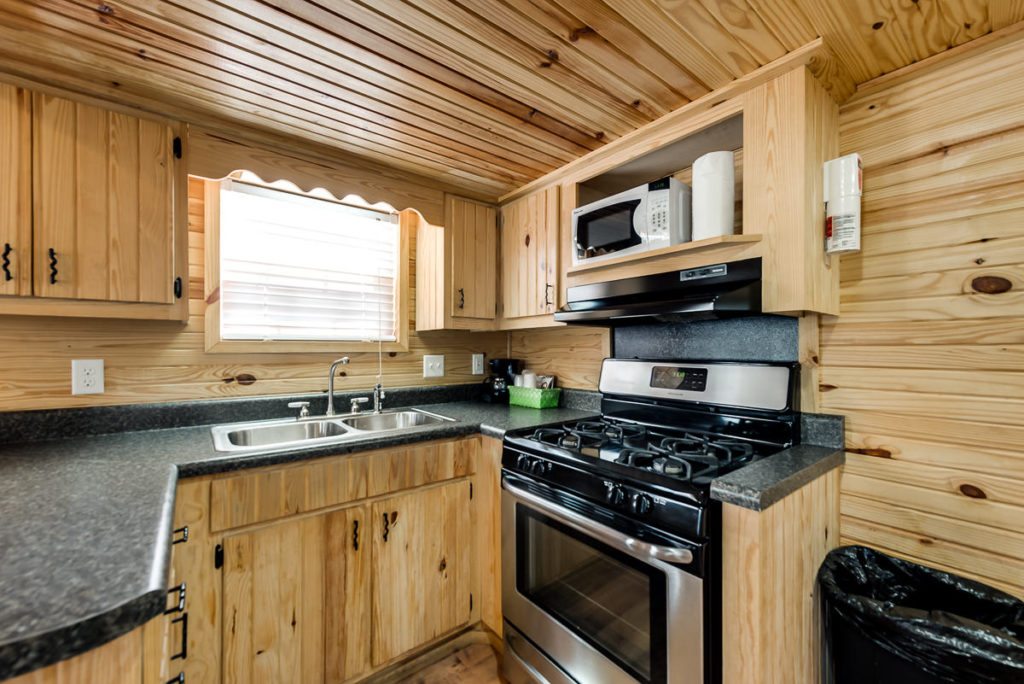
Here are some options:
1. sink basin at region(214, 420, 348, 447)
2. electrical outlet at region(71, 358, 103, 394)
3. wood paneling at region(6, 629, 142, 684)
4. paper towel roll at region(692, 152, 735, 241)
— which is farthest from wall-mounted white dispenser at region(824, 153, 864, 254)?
electrical outlet at region(71, 358, 103, 394)

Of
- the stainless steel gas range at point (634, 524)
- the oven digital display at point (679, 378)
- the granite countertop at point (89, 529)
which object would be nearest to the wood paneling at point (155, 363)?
the granite countertop at point (89, 529)

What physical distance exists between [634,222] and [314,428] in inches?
65.1

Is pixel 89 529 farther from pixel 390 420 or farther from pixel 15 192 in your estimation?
pixel 390 420

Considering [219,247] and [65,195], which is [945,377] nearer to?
[219,247]

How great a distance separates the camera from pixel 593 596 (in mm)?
1353

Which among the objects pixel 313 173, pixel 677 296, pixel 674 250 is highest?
pixel 313 173

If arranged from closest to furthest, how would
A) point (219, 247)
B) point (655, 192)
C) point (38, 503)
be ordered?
point (38, 503), point (655, 192), point (219, 247)

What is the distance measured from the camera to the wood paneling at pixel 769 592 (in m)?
1.01

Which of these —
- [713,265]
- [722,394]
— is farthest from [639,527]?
[713,265]

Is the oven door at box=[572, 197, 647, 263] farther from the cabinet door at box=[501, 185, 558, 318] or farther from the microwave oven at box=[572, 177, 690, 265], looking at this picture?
the cabinet door at box=[501, 185, 558, 318]

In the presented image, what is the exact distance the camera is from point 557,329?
2453mm

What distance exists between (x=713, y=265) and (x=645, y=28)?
0.73 m

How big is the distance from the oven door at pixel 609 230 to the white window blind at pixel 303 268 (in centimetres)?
107

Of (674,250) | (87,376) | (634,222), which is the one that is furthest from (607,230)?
(87,376)
